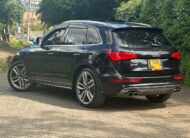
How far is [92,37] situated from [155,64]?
131 cm

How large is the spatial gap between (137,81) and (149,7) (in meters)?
8.01

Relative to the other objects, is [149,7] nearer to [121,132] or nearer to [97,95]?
[97,95]

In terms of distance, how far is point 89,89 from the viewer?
910 centimetres

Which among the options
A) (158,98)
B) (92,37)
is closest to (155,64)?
(158,98)

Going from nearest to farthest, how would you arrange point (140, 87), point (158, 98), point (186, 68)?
point (140, 87), point (158, 98), point (186, 68)

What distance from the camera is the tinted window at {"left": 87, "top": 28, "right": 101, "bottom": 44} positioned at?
29.9 ft

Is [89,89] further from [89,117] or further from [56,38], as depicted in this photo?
[56,38]

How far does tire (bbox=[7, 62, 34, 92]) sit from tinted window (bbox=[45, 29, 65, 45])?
111cm

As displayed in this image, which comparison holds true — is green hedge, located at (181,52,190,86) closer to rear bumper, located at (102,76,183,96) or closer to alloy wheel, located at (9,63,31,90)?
rear bumper, located at (102,76,183,96)

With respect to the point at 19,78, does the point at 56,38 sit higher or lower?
higher

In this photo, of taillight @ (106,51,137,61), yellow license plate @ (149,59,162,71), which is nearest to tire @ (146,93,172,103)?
yellow license plate @ (149,59,162,71)

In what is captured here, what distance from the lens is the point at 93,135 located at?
687 cm

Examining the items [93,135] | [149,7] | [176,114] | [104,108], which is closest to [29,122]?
[93,135]

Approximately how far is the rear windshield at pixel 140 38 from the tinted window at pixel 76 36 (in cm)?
81
